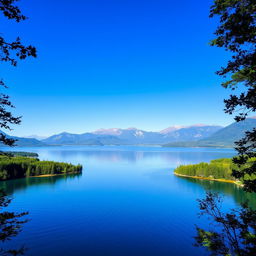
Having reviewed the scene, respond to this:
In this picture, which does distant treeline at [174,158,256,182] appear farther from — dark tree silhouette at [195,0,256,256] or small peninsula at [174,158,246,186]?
dark tree silhouette at [195,0,256,256]

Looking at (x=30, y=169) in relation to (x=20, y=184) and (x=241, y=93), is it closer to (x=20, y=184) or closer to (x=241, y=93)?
(x=20, y=184)

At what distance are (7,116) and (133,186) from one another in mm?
66522

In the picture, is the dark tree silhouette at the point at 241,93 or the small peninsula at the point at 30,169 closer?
the dark tree silhouette at the point at 241,93

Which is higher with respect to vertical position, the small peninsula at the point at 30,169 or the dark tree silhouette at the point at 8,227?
the dark tree silhouette at the point at 8,227

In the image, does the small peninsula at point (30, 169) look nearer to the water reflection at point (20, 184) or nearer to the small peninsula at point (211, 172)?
the water reflection at point (20, 184)

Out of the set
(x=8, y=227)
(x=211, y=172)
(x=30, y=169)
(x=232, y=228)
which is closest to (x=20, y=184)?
(x=30, y=169)

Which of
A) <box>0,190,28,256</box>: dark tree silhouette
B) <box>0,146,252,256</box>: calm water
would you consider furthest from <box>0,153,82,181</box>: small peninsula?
<box>0,190,28,256</box>: dark tree silhouette

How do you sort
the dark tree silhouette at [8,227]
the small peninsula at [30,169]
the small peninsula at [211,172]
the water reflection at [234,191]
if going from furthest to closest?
the small peninsula at [30,169]
the small peninsula at [211,172]
the water reflection at [234,191]
the dark tree silhouette at [8,227]

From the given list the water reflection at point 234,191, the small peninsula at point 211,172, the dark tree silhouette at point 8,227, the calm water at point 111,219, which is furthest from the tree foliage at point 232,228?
the small peninsula at point 211,172

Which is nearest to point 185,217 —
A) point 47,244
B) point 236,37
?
point 47,244

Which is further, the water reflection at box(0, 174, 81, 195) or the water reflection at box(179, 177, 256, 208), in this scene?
the water reflection at box(0, 174, 81, 195)

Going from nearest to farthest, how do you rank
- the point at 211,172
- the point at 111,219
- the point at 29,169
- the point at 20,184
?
1. the point at 111,219
2. the point at 20,184
3. the point at 211,172
4. the point at 29,169

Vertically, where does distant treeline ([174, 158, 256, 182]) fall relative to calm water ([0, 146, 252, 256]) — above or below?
above

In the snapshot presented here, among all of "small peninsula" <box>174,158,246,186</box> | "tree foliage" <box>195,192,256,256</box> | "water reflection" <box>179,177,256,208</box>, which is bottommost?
"water reflection" <box>179,177,256,208</box>
